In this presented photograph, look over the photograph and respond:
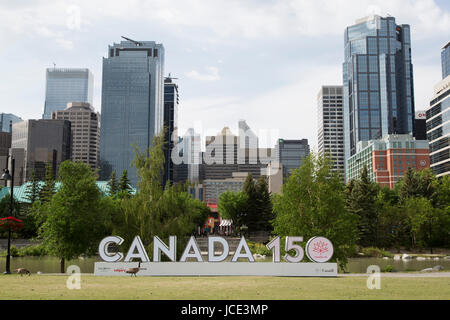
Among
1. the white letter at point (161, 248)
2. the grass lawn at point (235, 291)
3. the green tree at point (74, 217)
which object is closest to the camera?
the grass lawn at point (235, 291)

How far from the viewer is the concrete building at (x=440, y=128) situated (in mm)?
134000

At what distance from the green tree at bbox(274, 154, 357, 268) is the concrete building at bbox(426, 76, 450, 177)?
106 meters

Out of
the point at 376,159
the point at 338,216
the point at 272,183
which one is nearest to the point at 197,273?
the point at 338,216

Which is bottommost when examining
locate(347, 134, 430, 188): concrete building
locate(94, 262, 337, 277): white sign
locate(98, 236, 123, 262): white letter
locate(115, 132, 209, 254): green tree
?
locate(94, 262, 337, 277): white sign

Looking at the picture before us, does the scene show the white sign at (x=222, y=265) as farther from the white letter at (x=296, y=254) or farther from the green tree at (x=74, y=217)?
the green tree at (x=74, y=217)

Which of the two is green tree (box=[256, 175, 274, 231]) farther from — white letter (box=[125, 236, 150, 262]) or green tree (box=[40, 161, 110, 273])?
white letter (box=[125, 236, 150, 262])

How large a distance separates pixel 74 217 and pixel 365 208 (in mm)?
53909

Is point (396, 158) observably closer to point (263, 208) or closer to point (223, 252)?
point (263, 208)

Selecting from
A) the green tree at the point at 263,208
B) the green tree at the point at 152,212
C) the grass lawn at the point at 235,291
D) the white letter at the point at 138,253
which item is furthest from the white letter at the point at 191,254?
the green tree at the point at 263,208

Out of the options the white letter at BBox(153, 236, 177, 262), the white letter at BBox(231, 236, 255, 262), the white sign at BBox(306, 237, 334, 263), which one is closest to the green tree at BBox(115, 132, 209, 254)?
the white letter at BBox(153, 236, 177, 262)

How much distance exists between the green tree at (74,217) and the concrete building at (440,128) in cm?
11778

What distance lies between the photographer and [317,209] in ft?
130

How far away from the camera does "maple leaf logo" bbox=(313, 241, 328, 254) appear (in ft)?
102
